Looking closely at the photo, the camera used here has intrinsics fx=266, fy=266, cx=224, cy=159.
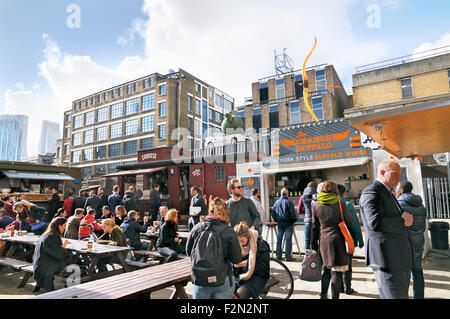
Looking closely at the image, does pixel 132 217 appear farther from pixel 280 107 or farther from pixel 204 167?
pixel 280 107

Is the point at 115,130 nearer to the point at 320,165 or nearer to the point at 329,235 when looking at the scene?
the point at 320,165

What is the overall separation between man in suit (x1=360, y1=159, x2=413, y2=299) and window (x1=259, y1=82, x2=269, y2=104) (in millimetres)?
29864

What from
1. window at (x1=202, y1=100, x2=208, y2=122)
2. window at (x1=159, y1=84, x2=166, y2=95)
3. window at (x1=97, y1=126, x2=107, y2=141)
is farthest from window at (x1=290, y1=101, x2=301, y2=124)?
window at (x1=97, y1=126, x2=107, y2=141)

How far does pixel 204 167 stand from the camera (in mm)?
12789

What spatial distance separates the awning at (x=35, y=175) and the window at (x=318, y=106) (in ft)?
77.2

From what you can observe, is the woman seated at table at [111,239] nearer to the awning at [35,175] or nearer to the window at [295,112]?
the awning at [35,175]

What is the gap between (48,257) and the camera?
430cm

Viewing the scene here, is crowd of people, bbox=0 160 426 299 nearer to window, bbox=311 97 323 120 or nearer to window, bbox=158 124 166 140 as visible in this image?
window, bbox=311 97 323 120

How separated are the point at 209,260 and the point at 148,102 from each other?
35.4 meters

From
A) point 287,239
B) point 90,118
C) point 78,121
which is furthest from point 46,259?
point 78,121

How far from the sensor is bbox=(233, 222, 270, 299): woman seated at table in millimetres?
2871

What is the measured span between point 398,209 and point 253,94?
3109 centimetres

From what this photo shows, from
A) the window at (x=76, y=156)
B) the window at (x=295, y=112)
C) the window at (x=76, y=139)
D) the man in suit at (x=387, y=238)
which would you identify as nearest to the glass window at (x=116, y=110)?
the window at (x=76, y=139)
